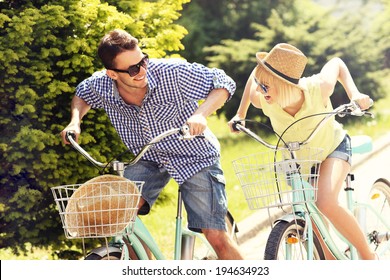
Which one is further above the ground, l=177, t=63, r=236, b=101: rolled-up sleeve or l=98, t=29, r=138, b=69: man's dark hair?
l=98, t=29, r=138, b=69: man's dark hair

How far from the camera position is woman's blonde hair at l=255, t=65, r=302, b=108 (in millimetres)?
4227

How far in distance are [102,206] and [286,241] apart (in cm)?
89

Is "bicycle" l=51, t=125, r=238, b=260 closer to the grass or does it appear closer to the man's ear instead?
the man's ear

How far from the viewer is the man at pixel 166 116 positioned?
3.94 m

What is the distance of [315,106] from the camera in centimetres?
432

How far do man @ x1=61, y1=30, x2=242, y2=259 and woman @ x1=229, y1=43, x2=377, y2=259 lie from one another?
302 millimetres

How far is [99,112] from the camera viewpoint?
203 inches

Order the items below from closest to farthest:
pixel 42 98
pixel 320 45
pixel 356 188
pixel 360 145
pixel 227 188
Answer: pixel 360 145 < pixel 42 98 < pixel 356 188 < pixel 227 188 < pixel 320 45

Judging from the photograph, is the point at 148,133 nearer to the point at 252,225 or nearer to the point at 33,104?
the point at 33,104

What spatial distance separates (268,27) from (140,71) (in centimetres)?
517

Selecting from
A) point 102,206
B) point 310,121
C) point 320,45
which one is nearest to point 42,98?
point 102,206

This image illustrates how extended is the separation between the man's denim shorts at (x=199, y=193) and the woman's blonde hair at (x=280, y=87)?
46 centimetres

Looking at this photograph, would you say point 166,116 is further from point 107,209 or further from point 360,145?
point 360,145

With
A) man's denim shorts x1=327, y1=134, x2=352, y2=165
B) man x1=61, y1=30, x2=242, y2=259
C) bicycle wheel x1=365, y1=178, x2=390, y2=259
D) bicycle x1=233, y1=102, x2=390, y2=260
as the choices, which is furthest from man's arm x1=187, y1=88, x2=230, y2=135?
bicycle wheel x1=365, y1=178, x2=390, y2=259
